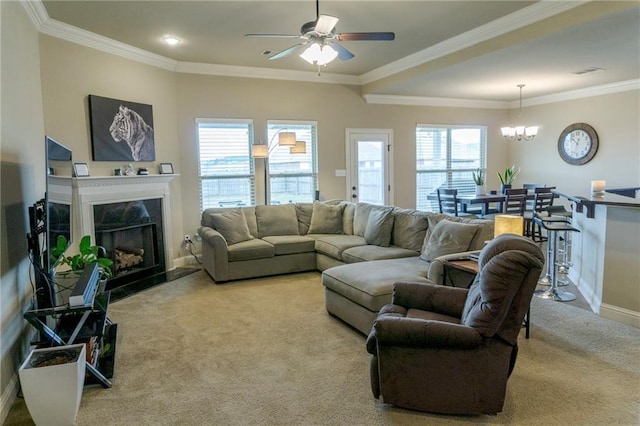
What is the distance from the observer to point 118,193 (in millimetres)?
4980

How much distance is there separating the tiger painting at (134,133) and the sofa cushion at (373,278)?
3.13 metres

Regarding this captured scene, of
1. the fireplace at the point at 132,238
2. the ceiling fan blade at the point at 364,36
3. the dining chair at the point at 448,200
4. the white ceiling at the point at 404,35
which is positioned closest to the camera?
the ceiling fan blade at the point at 364,36

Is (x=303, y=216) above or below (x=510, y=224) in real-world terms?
below

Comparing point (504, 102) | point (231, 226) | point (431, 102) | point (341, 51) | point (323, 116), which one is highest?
point (504, 102)

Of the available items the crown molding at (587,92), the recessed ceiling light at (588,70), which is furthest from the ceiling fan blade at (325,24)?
the crown molding at (587,92)

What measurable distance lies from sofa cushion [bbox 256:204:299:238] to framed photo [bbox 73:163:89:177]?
217cm

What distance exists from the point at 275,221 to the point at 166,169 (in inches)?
65.0

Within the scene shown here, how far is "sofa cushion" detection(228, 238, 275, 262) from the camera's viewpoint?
5086 millimetres

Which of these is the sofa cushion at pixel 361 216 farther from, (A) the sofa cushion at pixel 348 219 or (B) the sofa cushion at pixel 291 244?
(B) the sofa cushion at pixel 291 244

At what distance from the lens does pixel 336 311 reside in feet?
12.3

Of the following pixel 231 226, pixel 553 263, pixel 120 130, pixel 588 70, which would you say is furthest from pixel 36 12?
pixel 588 70

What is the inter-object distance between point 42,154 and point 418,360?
12.5ft

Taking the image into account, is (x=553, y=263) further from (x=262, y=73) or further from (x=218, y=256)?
(x=262, y=73)

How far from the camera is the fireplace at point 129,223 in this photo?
466 cm
